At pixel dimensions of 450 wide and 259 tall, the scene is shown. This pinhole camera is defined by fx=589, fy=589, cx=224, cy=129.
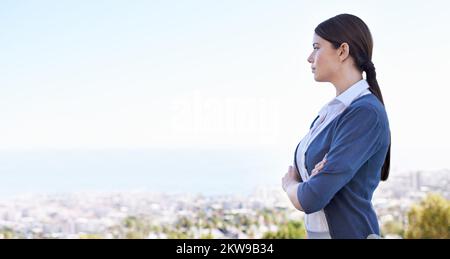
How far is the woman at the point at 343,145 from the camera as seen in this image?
129 cm

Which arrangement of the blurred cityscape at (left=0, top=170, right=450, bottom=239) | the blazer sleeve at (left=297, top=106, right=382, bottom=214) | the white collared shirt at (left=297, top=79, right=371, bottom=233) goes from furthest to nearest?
the blurred cityscape at (left=0, top=170, right=450, bottom=239)
the white collared shirt at (left=297, top=79, right=371, bottom=233)
the blazer sleeve at (left=297, top=106, right=382, bottom=214)

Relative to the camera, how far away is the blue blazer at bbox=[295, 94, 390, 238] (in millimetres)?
1285

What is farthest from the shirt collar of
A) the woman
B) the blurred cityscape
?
A: the blurred cityscape

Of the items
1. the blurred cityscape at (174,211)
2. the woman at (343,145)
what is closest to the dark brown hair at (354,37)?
the woman at (343,145)

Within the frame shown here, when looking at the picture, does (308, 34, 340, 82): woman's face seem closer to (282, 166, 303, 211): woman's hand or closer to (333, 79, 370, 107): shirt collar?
(333, 79, 370, 107): shirt collar

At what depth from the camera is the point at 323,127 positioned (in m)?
1.39

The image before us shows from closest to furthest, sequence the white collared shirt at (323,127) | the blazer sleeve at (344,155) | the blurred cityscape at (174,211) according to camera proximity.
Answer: the blazer sleeve at (344,155)
the white collared shirt at (323,127)
the blurred cityscape at (174,211)

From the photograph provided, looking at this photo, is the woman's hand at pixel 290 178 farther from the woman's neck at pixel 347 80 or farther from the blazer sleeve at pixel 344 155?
the woman's neck at pixel 347 80

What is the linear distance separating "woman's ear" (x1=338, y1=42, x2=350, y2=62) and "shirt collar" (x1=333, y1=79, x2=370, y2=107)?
7 cm

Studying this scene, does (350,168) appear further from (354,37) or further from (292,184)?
(354,37)

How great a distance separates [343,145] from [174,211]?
3.58 m
